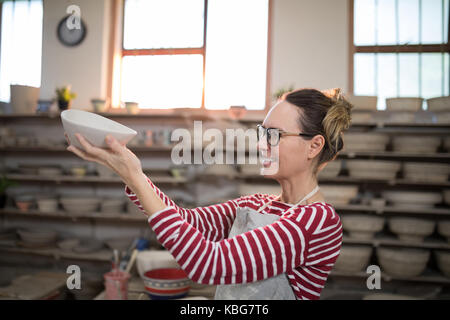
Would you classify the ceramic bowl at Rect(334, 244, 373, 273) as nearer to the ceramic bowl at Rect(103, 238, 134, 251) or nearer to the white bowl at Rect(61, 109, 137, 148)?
the ceramic bowl at Rect(103, 238, 134, 251)

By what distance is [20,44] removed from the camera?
3.36 m

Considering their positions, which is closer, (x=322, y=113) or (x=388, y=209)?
(x=322, y=113)

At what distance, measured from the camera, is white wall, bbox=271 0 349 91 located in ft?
11.2

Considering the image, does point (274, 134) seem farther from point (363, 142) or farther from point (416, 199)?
point (416, 199)

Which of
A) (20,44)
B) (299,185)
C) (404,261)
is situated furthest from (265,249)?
(20,44)

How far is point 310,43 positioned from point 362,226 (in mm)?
1943

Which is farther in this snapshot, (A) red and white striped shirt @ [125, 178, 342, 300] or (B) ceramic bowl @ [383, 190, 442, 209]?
(B) ceramic bowl @ [383, 190, 442, 209]

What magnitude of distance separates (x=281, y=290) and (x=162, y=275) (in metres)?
1.02

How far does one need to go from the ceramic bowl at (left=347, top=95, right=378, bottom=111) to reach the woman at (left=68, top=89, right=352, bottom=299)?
93.3 inches

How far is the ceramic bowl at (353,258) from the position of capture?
116 inches

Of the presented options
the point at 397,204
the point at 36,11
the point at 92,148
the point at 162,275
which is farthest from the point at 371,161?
the point at 36,11

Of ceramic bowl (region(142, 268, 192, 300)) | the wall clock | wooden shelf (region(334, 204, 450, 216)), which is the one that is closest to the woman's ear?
ceramic bowl (region(142, 268, 192, 300))

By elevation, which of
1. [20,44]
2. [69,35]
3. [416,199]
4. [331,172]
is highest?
[69,35]

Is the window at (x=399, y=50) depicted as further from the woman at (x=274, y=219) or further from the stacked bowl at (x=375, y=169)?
the woman at (x=274, y=219)
